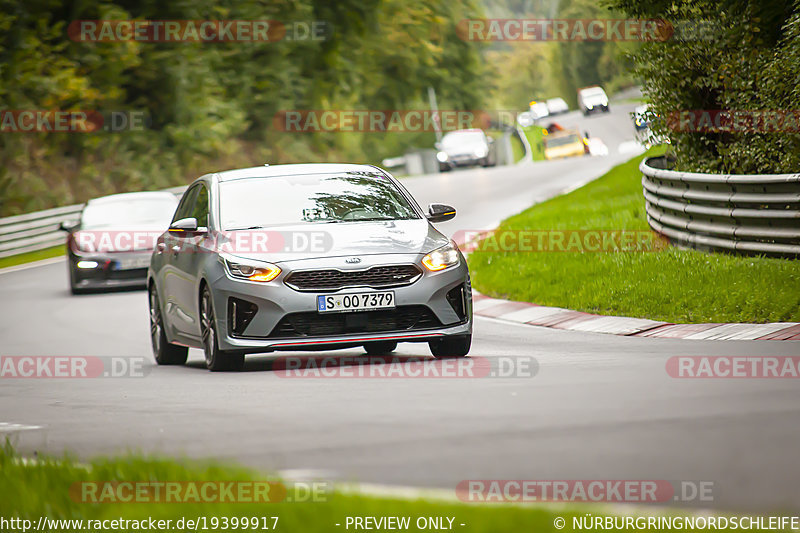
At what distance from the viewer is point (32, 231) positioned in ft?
105

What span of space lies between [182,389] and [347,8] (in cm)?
4522

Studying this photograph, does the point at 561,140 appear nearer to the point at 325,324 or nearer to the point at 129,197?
the point at 129,197

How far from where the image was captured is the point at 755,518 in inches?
177

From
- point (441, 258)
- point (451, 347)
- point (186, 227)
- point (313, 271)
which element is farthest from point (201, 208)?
point (451, 347)

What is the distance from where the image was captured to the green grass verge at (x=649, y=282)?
1244 centimetres

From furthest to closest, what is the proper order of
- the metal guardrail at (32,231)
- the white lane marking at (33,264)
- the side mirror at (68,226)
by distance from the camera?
the metal guardrail at (32,231) < the white lane marking at (33,264) < the side mirror at (68,226)

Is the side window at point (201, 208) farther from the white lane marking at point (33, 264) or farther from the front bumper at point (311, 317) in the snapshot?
the white lane marking at point (33, 264)

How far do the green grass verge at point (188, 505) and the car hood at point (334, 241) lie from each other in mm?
4031

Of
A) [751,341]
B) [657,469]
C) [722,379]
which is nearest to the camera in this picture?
[657,469]

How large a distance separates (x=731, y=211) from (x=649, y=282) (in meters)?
1.33

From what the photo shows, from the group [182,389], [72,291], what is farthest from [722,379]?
[72,291]

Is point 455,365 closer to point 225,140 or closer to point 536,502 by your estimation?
point 536,502

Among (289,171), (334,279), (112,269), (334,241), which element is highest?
(289,171)

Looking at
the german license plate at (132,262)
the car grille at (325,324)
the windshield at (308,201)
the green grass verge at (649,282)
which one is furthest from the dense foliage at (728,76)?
the german license plate at (132,262)
